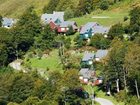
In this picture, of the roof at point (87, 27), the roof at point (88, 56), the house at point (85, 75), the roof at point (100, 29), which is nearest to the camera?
the house at point (85, 75)

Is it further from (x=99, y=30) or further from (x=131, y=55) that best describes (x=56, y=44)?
(x=131, y=55)

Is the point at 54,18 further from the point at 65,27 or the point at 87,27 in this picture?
the point at 87,27

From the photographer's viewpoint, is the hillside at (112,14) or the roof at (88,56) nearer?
the roof at (88,56)

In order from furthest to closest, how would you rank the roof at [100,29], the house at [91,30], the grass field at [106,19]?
the grass field at [106,19]
the house at [91,30]
the roof at [100,29]

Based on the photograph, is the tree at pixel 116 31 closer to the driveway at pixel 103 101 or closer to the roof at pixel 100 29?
the roof at pixel 100 29

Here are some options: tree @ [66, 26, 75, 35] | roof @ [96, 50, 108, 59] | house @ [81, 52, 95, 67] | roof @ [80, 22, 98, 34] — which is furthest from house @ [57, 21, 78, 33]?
roof @ [96, 50, 108, 59]

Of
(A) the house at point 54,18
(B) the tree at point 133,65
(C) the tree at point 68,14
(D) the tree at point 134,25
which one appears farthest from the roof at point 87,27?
(B) the tree at point 133,65

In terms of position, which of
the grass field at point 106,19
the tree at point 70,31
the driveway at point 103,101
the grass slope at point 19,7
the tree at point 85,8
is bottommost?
the driveway at point 103,101

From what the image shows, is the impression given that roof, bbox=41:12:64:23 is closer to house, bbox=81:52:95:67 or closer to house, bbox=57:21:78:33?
house, bbox=57:21:78:33
